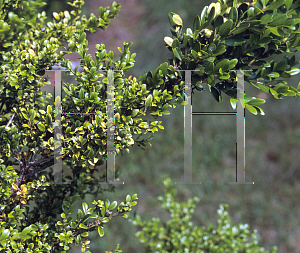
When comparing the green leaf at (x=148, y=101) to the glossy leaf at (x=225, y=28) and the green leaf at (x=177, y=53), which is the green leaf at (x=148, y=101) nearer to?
the green leaf at (x=177, y=53)

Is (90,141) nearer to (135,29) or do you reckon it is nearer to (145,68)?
(145,68)

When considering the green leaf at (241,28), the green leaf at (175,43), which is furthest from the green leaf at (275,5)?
the green leaf at (175,43)

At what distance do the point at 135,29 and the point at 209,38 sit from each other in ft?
14.9

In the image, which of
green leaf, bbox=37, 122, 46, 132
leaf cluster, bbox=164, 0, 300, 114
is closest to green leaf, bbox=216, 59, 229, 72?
leaf cluster, bbox=164, 0, 300, 114

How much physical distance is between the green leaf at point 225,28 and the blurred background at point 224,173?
285 cm

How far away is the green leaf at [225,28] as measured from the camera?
788mm

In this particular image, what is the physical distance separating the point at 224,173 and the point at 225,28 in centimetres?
316

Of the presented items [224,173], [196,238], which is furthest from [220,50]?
[224,173]

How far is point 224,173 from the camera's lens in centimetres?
367

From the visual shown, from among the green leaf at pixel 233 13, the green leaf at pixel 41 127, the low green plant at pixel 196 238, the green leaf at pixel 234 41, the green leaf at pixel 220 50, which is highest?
the green leaf at pixel 233 13

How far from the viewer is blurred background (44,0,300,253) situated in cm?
335

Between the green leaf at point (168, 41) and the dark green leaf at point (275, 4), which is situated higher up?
the dark green leaf at point (275, 4)

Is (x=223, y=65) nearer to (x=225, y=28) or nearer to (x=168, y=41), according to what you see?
(x=225, y=28)

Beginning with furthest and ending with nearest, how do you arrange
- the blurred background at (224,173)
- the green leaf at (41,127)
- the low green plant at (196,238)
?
the blurred background at (224,173) → the low green plant at (196,238) → the green leaf at (41,127)
